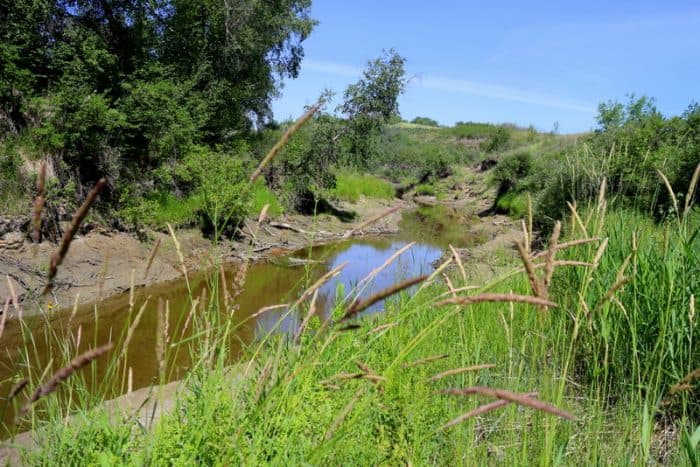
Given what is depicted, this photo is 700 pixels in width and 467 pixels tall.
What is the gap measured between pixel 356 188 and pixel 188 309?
1758 centimetres

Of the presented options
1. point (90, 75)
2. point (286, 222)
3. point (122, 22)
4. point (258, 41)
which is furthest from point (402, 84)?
point (90, 75)

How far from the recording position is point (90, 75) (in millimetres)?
10938

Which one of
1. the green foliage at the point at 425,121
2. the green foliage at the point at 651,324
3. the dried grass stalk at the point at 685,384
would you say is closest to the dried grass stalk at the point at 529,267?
the dried grass stalk at the point at 685,384

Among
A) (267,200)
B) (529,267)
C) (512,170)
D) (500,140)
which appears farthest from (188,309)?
(500,140)

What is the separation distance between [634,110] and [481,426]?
16242 millimetres

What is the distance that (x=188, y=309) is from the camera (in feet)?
27.9

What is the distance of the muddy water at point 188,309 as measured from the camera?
261 cm

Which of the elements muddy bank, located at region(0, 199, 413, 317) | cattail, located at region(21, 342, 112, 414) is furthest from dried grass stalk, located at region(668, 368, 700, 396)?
muddy bank, located at region(0, 199, 413, 317)

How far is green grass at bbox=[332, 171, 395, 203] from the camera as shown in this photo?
2397 centimetres

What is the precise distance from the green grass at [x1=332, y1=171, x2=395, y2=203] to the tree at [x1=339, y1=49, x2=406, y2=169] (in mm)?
2921

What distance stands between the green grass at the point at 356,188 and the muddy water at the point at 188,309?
6.41 metres

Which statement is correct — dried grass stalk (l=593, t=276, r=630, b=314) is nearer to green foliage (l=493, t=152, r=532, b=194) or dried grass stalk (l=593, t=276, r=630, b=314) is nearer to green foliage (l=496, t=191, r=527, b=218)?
green foliage (l=496, t=191, r=527, b=218)

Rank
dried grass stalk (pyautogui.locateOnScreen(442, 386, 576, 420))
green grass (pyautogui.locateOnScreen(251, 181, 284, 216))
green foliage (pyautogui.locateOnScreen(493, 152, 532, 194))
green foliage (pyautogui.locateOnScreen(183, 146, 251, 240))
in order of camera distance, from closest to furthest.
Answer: dried grass stalk (pyautogui.locateOnScreen(442, 386, 576, 420))
green foliage (pyautogui.locateOnScreen(183, 146, 251, 240))
green grass (pyautogui.locateOnScreen(251, 181, 284, 216))
green foliage (pyautogui.locateOnScreen(493, 152, 532, 194))

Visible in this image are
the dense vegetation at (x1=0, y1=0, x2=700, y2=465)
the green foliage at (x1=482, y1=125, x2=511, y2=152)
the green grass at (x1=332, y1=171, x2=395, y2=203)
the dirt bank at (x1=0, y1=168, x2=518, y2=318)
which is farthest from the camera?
the green foliage at (x1=482, y1=125, x2=511, y2=152)
